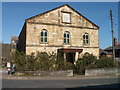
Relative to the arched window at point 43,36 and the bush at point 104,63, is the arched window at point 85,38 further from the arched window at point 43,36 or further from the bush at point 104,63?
the arched window at point 43,36

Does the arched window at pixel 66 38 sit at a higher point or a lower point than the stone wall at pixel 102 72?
higher

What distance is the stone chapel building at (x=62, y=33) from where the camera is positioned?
80.9ft

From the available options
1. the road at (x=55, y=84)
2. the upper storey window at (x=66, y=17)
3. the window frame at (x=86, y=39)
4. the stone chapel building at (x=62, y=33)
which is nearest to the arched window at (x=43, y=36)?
the stone chapel building at (x=62, y=33)

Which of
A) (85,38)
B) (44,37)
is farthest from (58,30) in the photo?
(85,38)

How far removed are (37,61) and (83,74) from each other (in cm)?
630

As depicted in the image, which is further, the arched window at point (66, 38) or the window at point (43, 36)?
the arched window at point (66, 38)

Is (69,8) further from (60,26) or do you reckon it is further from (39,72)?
(39,72)

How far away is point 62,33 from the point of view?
1050 inches

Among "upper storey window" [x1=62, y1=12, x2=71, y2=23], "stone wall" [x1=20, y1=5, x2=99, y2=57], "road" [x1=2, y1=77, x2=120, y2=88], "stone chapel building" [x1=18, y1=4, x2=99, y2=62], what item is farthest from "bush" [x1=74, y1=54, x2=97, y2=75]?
"upper storey window" [x1=62, y1=12, x2=71, y2=23]

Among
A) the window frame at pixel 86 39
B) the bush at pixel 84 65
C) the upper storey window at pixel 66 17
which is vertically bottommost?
the bush at pixel 84 65

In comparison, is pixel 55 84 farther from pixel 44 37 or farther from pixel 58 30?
pixel 58 30

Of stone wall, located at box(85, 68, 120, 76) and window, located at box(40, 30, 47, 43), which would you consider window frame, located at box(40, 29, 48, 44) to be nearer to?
window, located at box(40, 30, 47, 43)

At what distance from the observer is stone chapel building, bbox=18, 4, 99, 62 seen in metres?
24.7

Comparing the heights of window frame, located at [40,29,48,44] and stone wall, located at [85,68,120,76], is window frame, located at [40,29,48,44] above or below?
above
